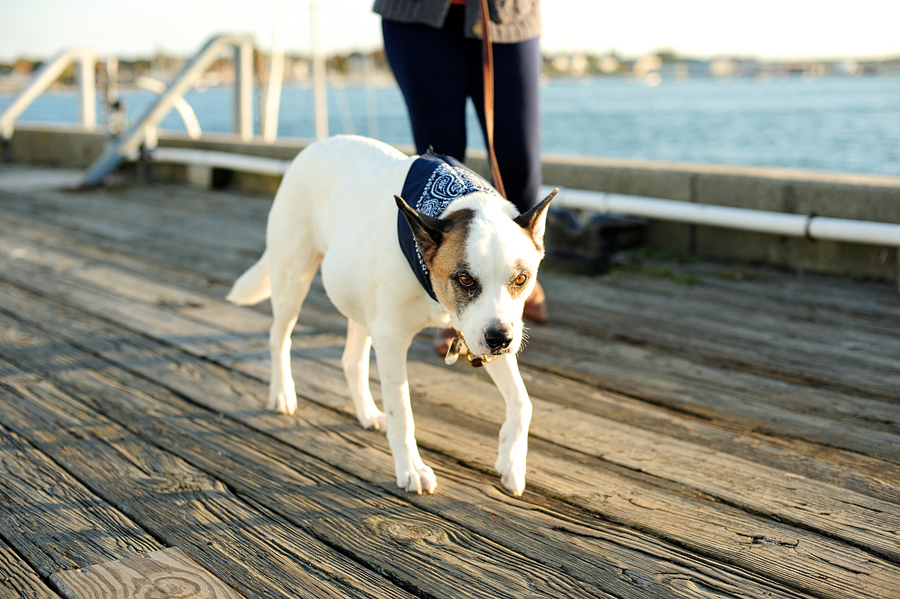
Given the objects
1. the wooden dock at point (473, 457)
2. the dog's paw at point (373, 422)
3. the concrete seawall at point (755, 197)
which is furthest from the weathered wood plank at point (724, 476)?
the concrete seawall at point (755, 197)

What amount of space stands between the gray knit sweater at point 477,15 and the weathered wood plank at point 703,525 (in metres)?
1.58

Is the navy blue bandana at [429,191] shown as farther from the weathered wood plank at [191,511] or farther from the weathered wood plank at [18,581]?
the weathered wood plank at [18,581]

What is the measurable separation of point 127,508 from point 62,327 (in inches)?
85.1

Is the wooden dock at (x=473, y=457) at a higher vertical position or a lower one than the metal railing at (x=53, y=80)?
lower

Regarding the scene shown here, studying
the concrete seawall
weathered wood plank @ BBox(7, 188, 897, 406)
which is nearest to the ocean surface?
weathered wood plank @ BBox(7, 188, 897, 406)

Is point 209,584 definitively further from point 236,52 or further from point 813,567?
point 236,52

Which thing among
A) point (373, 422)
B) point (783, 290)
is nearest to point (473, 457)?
point (373, 422)

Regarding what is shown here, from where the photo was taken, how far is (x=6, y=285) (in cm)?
492

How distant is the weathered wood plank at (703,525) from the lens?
1.89 meters

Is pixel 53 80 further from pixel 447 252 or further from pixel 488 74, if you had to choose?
pixel 447 252

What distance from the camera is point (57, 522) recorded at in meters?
2.13

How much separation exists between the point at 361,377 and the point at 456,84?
1257 mm

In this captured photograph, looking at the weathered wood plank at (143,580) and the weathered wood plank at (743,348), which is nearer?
the weathered wood plank at (143,580)

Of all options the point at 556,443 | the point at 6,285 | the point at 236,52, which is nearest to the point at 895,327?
the point at 556,443
